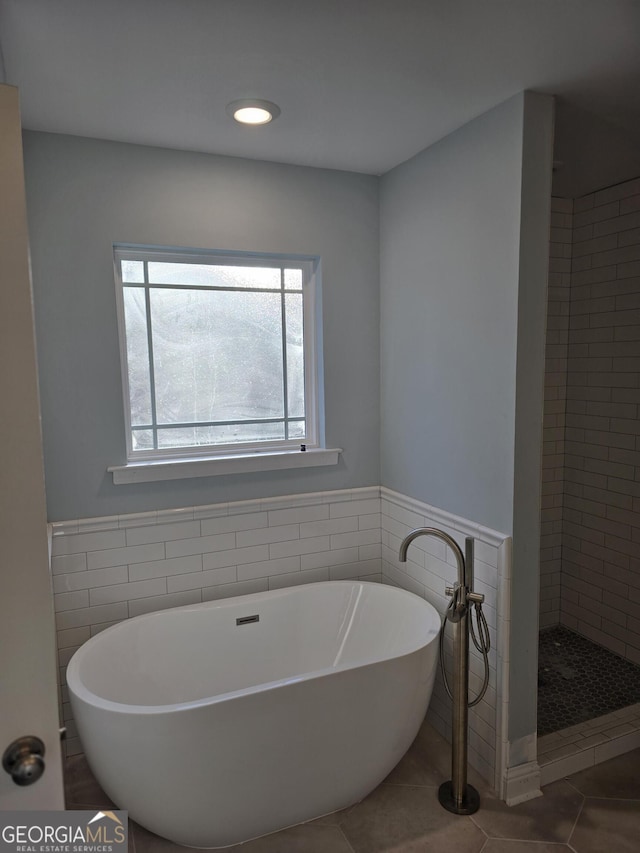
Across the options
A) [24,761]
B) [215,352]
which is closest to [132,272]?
[215,352]

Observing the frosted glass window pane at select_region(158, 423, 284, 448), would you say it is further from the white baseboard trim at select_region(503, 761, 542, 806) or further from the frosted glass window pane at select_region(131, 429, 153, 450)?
the white baseboard trim at select_region(503, 761, 542, 806)

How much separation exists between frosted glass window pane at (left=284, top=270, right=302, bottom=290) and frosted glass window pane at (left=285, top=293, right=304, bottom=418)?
0.04 metres

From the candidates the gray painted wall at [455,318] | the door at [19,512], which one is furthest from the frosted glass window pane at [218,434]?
the door at [19,512]

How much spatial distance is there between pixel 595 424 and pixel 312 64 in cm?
248

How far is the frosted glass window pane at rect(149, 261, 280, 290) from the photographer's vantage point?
2642 mm

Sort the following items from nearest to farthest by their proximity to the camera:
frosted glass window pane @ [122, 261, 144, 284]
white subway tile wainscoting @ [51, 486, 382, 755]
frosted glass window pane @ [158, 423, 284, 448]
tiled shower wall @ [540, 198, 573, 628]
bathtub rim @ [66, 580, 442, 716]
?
bathtub rim @ [66, 580, 442, 716]
white subway tile wainscoting @ [51, 486, 382, 755]
frosted glass window pane @ [122, 261, 144, 284]
frosted glass window pane @ [158, 423, 284, 448]
tiled shower wall @ [540, 198, 573, 628]

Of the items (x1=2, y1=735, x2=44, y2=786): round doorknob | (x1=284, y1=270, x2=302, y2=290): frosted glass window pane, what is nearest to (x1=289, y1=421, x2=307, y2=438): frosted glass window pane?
(x1=284, y1=270, x2=302, y2=290): frosted glass window pane

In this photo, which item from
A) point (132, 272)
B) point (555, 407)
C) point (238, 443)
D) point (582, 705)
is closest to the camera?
point (132, 272)

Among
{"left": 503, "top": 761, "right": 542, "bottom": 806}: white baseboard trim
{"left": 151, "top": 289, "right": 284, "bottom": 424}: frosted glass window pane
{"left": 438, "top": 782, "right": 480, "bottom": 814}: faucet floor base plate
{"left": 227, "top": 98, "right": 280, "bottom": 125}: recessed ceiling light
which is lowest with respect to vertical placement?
{"left": 438, "top": 782, "right": 480, "bottom": 814}: faucet floor base plate

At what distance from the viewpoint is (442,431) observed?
255 centimetres

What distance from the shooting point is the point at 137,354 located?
8.59 ft

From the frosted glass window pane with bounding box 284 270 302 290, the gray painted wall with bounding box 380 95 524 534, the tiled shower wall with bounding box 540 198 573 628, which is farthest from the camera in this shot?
the tiled shower wall with bounding box 540 198 573 628

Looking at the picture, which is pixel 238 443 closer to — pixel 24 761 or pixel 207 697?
pixel 207 697

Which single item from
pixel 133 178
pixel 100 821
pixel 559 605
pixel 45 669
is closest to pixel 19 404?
pixel 45 669
